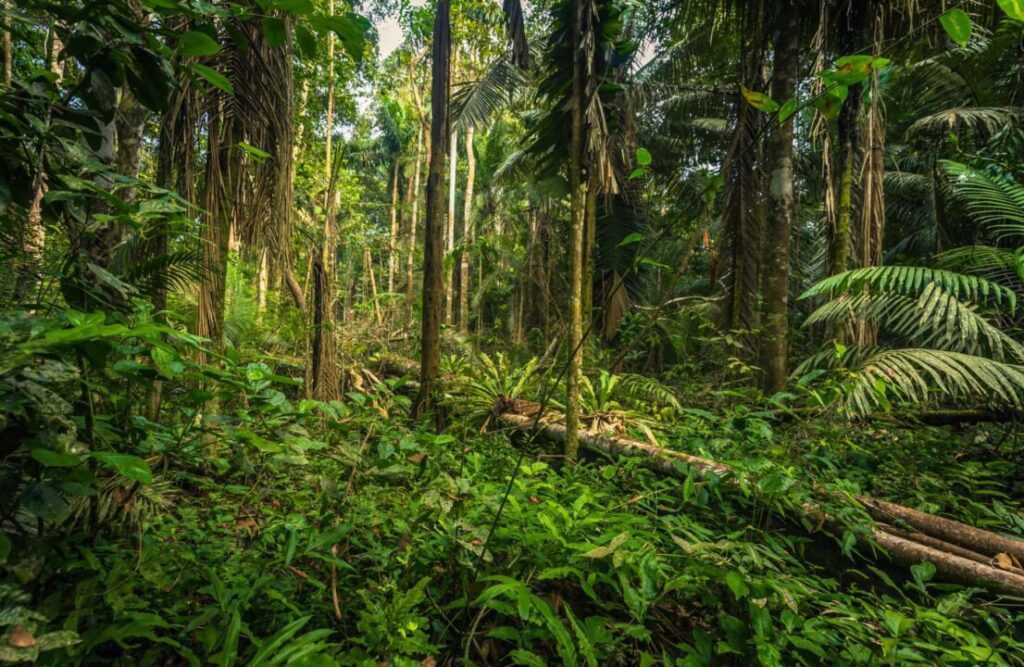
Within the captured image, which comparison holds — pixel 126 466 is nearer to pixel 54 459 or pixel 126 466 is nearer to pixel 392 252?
pixel 54 459

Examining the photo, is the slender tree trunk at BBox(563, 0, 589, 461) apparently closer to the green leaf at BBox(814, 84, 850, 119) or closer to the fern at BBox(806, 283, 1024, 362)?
the fern at BBox(806, 283, 1024, 362)

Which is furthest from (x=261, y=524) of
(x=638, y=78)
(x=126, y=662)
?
(x=638, y=78)

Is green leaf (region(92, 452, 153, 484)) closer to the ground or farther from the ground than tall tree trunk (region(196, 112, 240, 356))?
closer to the ground

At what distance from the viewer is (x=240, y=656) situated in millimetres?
1438

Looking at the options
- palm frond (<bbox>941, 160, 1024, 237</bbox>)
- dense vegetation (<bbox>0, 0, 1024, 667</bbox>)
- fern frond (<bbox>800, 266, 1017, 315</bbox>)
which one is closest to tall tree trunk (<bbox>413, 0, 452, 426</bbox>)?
dense vegetation (<bbox>0, 0, 1024, 667</bbox>)

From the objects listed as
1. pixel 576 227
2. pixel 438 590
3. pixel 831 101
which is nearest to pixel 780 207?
pixel 576 227

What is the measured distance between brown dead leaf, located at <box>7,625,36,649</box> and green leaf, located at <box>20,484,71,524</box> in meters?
0.18

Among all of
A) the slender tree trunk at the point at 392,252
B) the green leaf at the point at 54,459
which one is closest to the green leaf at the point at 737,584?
the green leaf at the point at 54,459

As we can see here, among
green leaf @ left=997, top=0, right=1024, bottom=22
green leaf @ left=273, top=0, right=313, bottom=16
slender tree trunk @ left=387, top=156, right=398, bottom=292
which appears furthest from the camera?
slender tree trunk @ left=387, top=156, right=398, bottom=292

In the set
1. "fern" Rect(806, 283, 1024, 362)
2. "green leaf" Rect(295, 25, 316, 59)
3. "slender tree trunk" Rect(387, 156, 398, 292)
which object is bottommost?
"fern" Rect(806, 283, 1024, 362)

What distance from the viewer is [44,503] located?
0.90 meters

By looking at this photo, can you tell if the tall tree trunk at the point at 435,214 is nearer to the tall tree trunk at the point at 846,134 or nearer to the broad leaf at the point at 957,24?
the tall tree trunk at the point at 846,134

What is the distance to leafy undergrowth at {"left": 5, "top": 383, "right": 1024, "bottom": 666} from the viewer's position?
4.21 feet

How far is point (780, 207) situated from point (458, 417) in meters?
3.91
